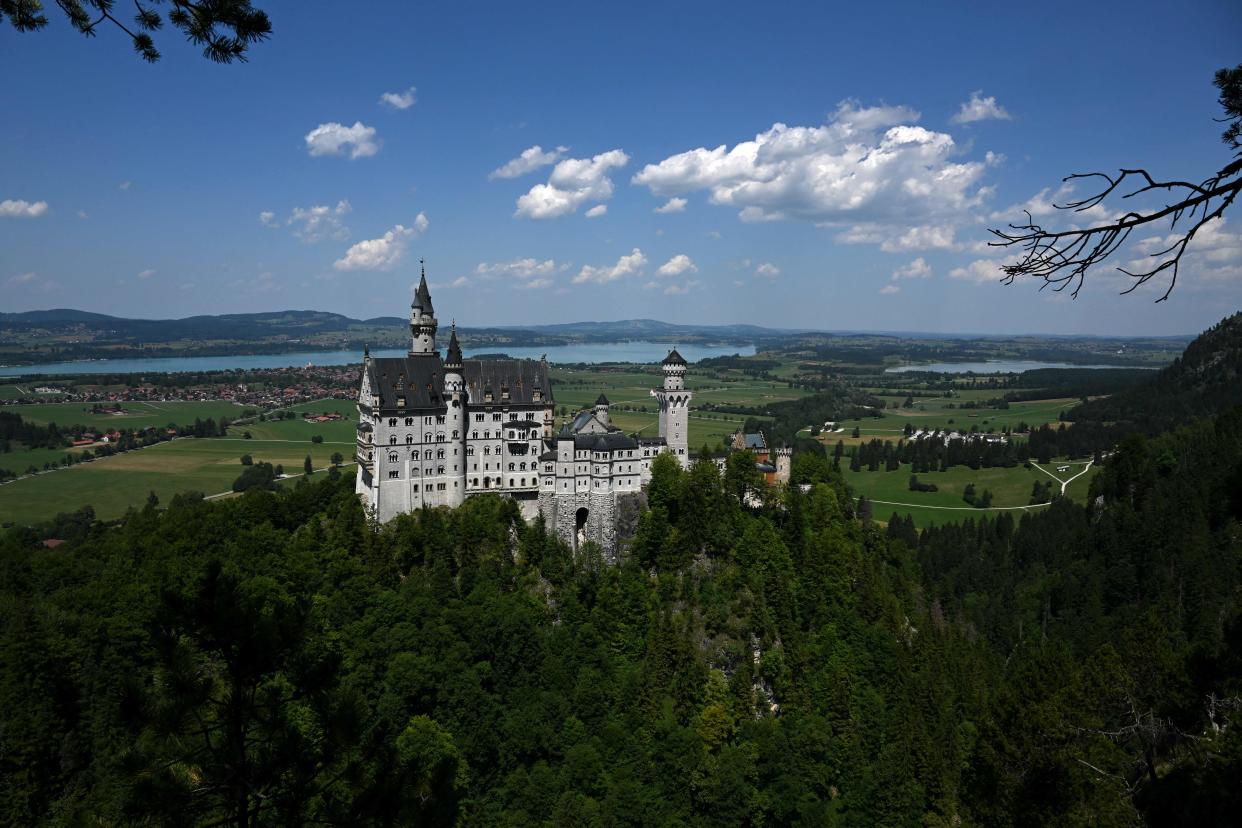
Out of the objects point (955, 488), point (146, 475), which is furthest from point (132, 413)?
point (955, 488)

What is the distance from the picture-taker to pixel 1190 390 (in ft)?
477

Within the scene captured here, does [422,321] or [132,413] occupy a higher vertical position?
[422,321]

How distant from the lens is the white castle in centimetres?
6100

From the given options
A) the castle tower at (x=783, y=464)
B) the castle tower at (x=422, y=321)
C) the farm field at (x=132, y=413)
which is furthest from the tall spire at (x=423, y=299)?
the farm field at (x=132, y=413)

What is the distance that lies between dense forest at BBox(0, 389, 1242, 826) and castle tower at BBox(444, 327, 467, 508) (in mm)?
3853

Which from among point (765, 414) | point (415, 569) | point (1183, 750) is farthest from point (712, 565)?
point (765, 414)

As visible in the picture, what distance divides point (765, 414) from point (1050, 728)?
530 feet

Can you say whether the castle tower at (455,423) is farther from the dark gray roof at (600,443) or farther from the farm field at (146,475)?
the farm field at (146,475)

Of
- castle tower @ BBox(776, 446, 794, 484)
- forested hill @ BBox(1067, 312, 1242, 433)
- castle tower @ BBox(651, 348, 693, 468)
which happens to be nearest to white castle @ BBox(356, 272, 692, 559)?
castle tower @ BBox(651, 348, 693, 468)

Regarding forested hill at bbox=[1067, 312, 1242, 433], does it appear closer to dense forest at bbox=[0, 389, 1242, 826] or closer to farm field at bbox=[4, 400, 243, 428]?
dense forest at bbox=[0, 389, 1242, 826]

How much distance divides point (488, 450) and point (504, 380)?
20.2ft

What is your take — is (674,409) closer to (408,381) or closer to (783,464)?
(783,464)

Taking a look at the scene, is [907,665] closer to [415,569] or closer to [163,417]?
[415,569]

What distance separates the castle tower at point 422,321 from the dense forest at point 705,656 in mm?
15208
